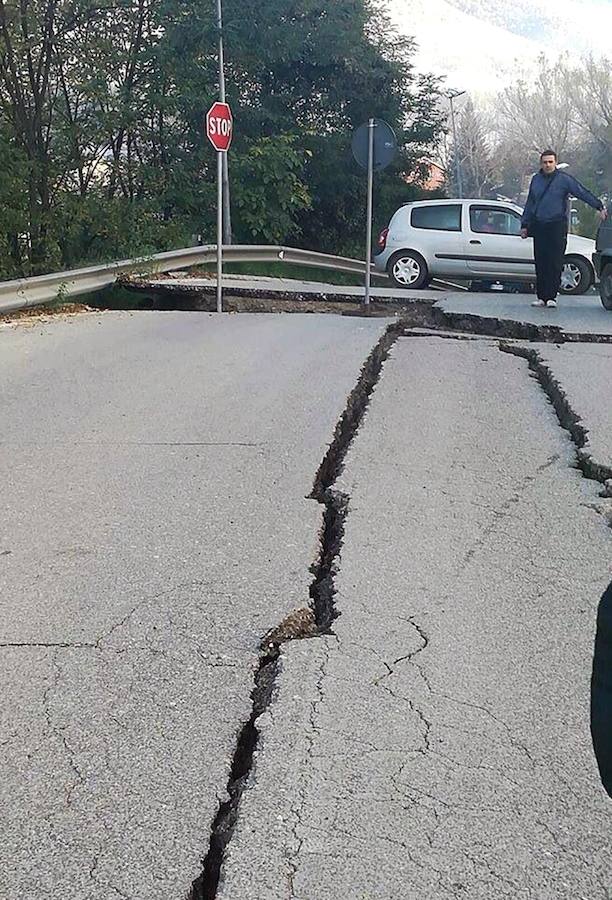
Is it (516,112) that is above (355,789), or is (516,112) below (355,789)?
above

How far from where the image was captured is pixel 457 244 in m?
20.8

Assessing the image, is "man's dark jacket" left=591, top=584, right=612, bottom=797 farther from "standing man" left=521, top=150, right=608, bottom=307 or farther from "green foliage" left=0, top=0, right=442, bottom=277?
"green foliage" left=0, top=0, right=442, bottom=277

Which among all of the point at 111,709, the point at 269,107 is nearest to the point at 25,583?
the point at 111,709

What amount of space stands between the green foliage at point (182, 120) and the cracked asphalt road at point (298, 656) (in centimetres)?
1258

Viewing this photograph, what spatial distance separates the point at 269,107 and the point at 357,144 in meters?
17.2

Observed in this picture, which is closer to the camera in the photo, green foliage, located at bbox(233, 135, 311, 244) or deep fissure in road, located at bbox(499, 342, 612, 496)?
deep fissure in road, located at bbox(499, 342, 612, 496)

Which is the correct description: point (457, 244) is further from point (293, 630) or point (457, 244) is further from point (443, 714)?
point (443, 714)

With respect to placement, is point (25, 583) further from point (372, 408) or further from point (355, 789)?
point (372, 408)

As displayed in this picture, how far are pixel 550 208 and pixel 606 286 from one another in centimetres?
170

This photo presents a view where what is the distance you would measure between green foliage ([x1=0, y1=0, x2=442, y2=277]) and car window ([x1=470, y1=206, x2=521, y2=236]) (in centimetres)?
590

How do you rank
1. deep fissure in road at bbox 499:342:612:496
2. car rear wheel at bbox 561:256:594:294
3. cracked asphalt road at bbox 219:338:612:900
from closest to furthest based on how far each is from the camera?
cracked asphalt road at bbox 219:338:612:900 < deep fissure in road at bbox 499:342:612:496 < car rear wheel at bbox 561:256:594:294

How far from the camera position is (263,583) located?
4.56m

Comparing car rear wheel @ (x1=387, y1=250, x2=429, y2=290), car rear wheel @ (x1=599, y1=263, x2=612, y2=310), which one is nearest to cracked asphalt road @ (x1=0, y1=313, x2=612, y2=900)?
car rear wheel @ (x1=599, y1=263, x2=612, y2=310)

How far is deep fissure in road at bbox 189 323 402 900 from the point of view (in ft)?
8.98
